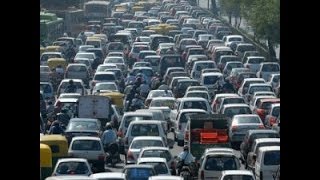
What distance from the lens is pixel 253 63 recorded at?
59.6m

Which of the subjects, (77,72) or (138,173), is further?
(77,72)

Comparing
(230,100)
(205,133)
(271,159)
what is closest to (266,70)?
(230,100)

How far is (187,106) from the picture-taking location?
40.2 meters

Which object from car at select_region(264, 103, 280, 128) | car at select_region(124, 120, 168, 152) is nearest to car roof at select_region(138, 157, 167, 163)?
car at select_region(124, 120, 168, 152)

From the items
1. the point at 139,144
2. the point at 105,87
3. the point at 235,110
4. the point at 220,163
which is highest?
the point at 220,163

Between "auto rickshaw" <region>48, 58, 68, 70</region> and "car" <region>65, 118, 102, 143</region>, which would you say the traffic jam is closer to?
"car" <region>65, 118, 102, 143</region>

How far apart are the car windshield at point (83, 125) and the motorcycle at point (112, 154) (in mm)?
990

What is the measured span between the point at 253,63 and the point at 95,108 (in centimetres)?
2105

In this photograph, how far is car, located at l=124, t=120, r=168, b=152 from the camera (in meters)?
34.0

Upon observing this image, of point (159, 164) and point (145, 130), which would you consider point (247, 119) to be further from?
point (159, 164)

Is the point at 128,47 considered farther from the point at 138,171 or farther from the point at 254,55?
the point at 138,171

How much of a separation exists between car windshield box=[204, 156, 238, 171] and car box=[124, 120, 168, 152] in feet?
20.0
